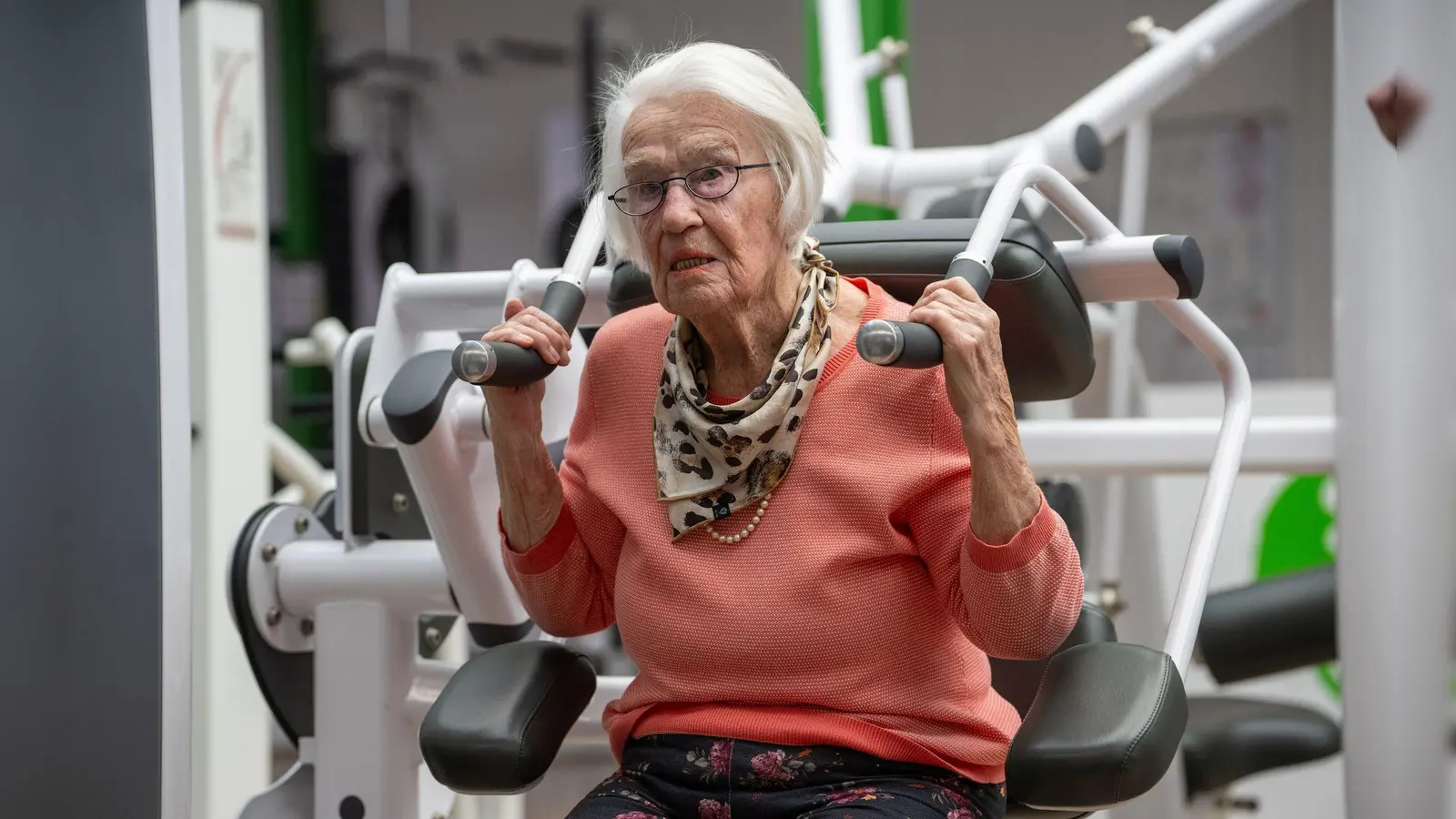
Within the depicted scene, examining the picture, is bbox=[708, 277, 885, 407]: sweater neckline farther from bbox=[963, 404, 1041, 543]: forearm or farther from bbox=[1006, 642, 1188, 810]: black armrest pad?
bbox=[1006, 642, 1188, 810]: black armrest pad

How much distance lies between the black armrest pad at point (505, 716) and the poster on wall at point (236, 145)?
1.76 m

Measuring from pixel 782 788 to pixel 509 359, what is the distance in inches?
18.7

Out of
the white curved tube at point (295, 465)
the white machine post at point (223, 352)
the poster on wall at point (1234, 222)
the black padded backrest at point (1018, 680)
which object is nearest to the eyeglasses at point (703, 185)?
the black padded backrest at point (1018, 680)

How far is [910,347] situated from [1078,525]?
1321 millimetres

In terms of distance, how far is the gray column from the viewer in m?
1.60

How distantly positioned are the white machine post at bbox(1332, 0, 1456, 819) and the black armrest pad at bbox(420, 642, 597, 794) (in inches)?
34.2

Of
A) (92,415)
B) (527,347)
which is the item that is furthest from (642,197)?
(92,415)

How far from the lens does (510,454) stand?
1491mm

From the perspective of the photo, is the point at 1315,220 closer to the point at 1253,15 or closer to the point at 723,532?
the point at 1253,15

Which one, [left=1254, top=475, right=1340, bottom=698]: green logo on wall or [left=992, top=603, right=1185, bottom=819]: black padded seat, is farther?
[left=1254, top=475, right=1340, bottom=698]: green logo on wall

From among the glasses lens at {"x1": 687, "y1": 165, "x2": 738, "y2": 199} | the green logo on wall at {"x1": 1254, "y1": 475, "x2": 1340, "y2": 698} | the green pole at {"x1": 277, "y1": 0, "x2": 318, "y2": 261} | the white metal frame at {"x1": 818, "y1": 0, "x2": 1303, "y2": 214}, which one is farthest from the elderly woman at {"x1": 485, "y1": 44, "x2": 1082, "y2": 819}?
the green pole at {"x1": 277, "y1": 0, "x2": 318, "y2": 261}

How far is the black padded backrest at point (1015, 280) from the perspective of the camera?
1.43 m

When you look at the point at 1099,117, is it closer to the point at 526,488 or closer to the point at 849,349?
the point at 849,349

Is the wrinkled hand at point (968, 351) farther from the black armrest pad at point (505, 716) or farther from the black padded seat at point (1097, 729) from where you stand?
the black armrest pad at point (505, 716)
